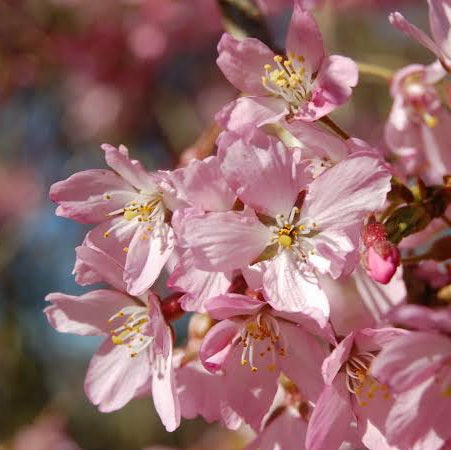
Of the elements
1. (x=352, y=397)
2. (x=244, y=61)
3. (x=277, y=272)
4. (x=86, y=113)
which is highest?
(x=244, y=61)

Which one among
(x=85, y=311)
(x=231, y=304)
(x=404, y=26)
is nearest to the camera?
(x=231, y=304)

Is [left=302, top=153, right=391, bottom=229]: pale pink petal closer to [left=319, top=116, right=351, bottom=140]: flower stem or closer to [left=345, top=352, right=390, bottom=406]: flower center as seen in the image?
[left=319, top=116, right=351, bottom=140]: flower stem

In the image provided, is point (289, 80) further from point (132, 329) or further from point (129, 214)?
point (132, 329)

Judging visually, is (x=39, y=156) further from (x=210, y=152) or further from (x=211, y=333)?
(x=211, y=333)

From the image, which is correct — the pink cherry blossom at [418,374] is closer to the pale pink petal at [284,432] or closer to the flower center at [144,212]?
the pale pink petal at [284,432]

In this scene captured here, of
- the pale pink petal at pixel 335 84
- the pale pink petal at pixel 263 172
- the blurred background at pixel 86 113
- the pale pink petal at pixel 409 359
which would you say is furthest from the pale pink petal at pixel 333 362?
the blurred background at pixel 86 113

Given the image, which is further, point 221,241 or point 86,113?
point 86,113

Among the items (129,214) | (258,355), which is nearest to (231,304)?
(258,355)
